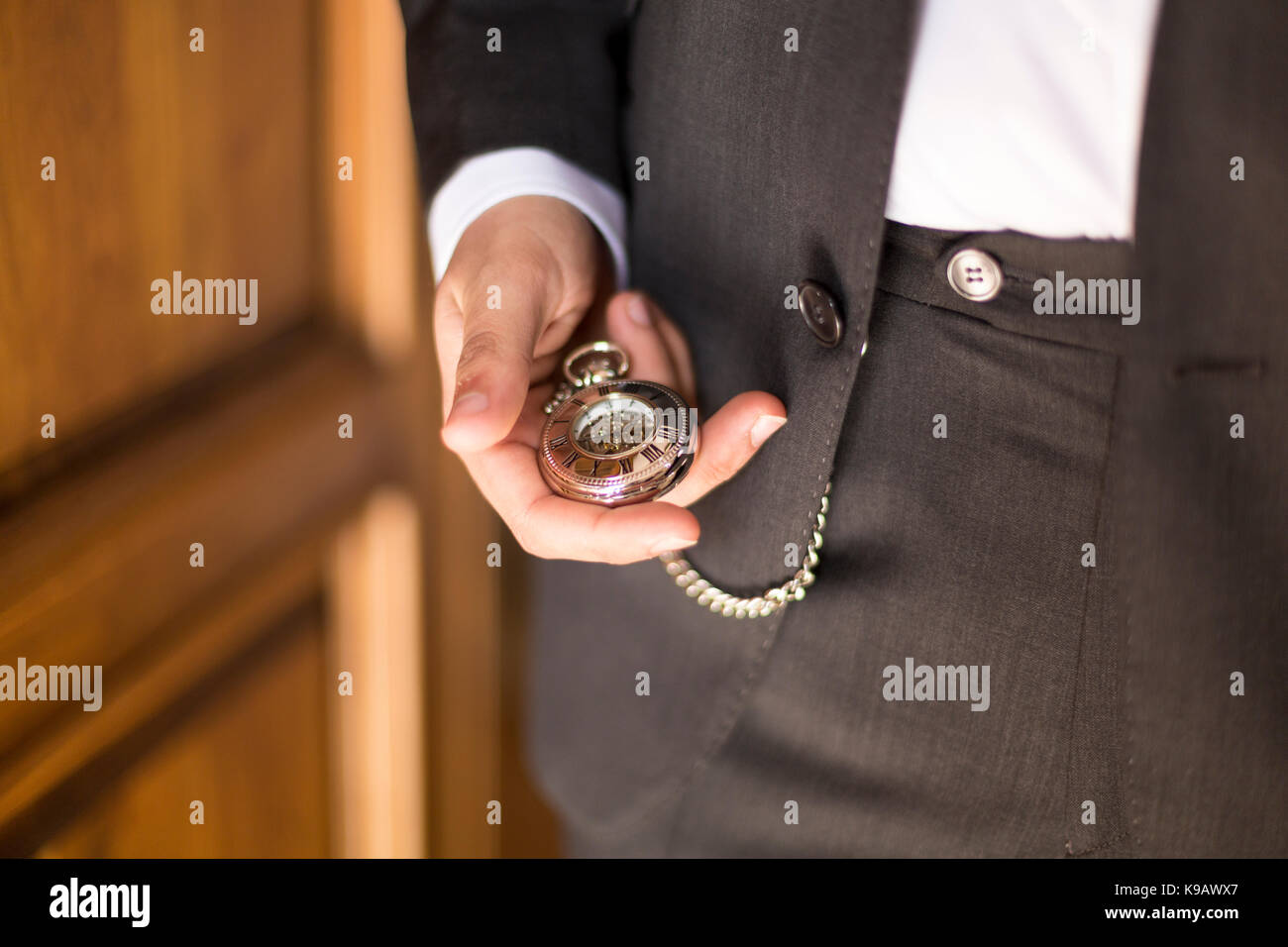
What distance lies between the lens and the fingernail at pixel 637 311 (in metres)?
0.86

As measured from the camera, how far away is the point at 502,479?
76 centimetres

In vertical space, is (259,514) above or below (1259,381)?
below

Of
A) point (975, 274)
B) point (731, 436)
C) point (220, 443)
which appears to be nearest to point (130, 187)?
point (220, 443)

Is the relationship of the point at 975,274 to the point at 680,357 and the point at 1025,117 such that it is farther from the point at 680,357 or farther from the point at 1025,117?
the point at 680,357

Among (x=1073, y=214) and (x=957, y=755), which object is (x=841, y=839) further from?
(x=1073, y=214)

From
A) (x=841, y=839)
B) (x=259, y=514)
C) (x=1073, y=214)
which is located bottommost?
(x=841, y=839)

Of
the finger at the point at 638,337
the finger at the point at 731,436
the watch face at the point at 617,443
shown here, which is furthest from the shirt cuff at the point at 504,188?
the finger at the point at 731,436

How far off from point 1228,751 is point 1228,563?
0.55 ft

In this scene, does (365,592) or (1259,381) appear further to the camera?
(365,592)

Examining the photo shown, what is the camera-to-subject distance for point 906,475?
0.78m

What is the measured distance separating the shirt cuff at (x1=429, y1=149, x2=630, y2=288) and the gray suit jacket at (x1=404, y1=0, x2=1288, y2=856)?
0.7 inches

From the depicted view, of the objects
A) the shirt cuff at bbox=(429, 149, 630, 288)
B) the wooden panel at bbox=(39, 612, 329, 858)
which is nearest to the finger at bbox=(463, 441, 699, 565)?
the shirt cuff at bbox=(429, 149, 630, 288)
